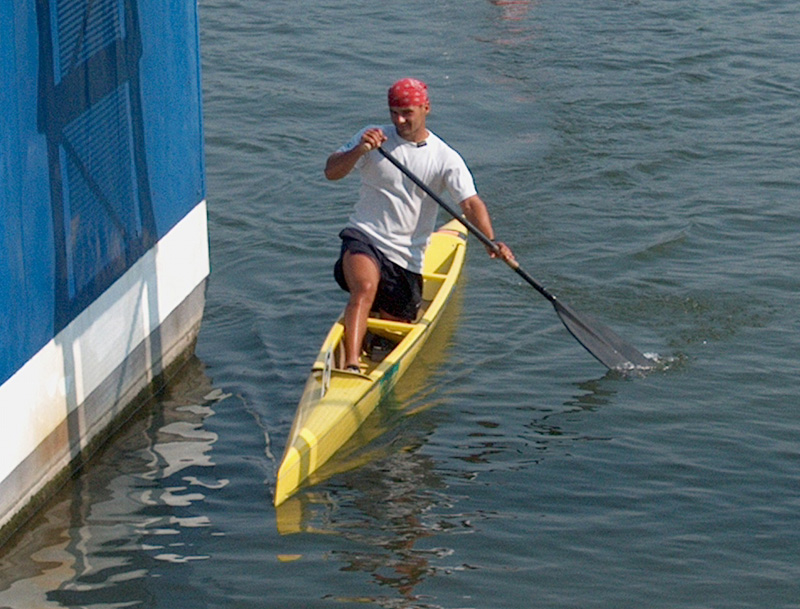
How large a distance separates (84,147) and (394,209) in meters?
2.09

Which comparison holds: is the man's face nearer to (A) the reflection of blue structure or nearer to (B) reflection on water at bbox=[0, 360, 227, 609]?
(A) the reflection of blue structure

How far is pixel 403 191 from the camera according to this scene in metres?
8.52

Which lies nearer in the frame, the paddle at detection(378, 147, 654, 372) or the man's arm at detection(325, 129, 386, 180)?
the man's arm at detection(325, 129, 386, 180)

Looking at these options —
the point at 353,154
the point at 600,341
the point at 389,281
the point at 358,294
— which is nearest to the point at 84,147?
the point at 353,154

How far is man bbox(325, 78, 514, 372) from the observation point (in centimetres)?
841

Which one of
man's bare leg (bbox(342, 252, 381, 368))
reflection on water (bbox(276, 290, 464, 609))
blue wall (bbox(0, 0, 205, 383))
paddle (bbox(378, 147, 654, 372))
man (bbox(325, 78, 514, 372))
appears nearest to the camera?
blue wall (bbox(0, 0, 205, 383))

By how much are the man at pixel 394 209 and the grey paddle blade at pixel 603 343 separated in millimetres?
1002

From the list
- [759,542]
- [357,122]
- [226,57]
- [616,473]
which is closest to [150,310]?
[616,473]

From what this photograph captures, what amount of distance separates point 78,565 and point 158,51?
3.05 meters

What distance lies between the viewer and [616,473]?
315 inches

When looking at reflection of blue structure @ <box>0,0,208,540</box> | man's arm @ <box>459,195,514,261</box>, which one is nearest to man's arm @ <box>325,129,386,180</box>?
man's arm @ <box>459,195,514,261</box>

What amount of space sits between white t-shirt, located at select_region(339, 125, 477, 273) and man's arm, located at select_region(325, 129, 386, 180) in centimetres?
21

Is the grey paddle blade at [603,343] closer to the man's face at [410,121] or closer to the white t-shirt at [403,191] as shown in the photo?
the white t-shirt at [403,191]

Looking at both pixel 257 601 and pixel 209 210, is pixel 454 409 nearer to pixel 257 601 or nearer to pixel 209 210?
pixel 257 601
